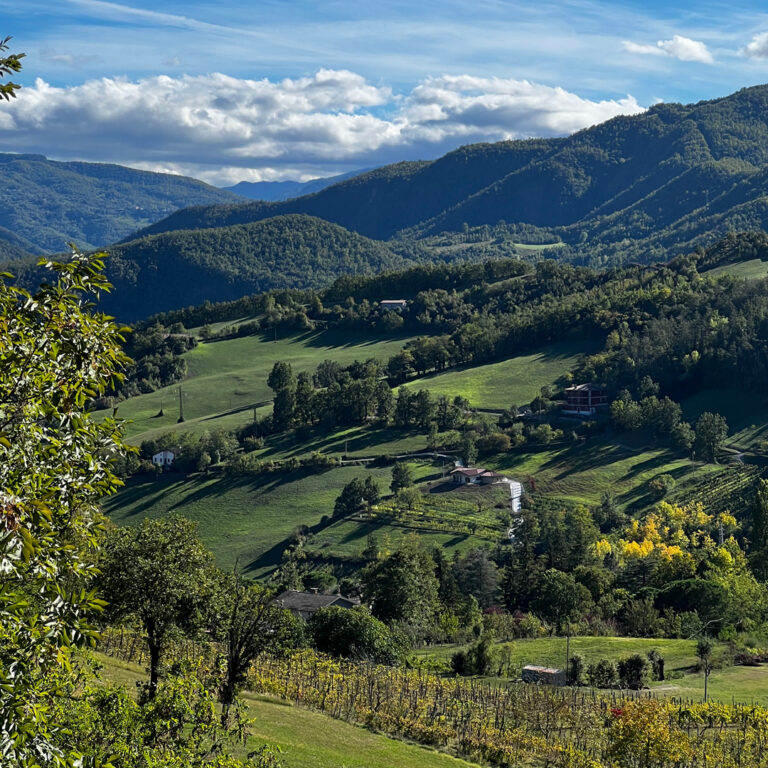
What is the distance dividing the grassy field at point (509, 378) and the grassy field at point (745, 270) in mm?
39385

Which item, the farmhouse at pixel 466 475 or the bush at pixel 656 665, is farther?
the farmhouse at pixel 466 475

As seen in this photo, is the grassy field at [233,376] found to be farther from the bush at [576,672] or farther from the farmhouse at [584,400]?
the bush at [576,672]

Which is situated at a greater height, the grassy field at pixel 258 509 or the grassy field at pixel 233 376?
the grassy field at pixel 233 376

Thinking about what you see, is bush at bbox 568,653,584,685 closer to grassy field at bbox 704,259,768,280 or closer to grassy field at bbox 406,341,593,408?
grassy field at bbox 406,341,593,408

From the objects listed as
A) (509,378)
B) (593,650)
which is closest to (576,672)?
(593,650)

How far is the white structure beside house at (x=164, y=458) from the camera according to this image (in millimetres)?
123625

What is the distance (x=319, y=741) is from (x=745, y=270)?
171 metres

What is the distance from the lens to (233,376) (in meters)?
174

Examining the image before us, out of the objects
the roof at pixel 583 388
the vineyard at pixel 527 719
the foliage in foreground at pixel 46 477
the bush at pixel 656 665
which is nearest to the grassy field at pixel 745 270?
the roof at pixel 583 388

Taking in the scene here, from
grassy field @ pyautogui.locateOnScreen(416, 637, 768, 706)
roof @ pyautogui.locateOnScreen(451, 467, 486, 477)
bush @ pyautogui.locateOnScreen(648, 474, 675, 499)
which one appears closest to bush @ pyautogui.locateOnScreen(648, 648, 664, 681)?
grassy field @ pyautogui.locateOnScreen(416, 637, 768, 706)

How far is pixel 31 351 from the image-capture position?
856cm

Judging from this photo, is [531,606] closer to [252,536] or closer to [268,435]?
[252,536]

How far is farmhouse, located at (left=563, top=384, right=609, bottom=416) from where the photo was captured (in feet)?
424

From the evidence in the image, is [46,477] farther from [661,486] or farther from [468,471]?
[468,471]
